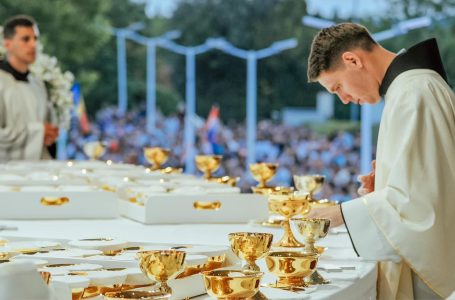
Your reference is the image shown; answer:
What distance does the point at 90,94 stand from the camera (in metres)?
56.6

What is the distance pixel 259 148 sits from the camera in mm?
38562

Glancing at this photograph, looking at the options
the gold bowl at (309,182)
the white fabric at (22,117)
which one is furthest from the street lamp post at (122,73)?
the gold bowl at (309,182)

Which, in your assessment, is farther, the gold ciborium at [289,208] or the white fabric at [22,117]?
the white fabric at [22,117]

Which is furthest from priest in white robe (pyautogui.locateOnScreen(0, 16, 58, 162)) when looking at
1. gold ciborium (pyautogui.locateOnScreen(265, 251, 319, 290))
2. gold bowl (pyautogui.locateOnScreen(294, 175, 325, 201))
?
gold ciborium (pyautogui.locateOnScreen(265, 251, 319, 290))

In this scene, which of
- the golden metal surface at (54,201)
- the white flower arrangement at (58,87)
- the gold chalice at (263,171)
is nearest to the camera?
the golden metal surface at (54,201)

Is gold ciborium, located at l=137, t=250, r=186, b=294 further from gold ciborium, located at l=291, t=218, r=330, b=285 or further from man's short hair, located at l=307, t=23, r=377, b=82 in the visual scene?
man's short hair, located at l=307, t=23, r=377, b=82

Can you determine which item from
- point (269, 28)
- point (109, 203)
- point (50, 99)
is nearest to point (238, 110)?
point (269, 28)

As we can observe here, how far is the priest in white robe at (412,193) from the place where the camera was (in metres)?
4.48

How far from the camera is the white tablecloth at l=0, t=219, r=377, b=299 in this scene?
13.5 feet

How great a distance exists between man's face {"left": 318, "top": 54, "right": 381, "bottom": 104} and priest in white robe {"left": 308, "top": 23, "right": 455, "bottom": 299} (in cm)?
12

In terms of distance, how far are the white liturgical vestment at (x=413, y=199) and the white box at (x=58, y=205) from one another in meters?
2.11

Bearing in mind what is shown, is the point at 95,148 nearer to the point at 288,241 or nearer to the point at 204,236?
the point at 204,236

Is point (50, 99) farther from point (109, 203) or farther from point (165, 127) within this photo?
point (165, 127)

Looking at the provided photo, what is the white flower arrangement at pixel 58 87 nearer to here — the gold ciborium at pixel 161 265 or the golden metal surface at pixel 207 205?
the golden metal surface at pixel 207 205
